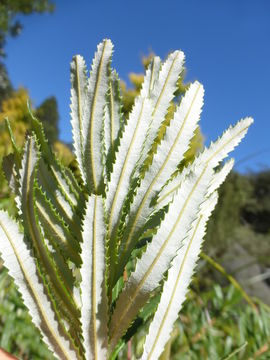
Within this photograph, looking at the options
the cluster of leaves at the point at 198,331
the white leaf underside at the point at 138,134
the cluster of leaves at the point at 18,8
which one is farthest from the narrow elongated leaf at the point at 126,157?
the cluster of leaves at the point at 18,8

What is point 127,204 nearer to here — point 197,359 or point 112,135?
point 112,135

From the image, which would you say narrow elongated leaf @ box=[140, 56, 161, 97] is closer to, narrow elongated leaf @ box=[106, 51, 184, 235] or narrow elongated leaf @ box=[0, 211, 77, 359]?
narrow elongated leaf @ box=[106, 51, 184, 235]

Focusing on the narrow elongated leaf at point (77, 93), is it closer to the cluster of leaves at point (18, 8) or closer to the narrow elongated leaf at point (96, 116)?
the narrow elongated leaf at point (96, 116)

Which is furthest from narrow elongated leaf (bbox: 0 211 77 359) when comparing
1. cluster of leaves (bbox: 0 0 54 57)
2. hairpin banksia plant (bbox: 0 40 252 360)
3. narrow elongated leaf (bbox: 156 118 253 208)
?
cluster of leaves (bbox: 0 0 54 57)

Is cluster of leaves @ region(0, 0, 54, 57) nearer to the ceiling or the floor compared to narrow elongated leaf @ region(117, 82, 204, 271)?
nearer to the ceiling

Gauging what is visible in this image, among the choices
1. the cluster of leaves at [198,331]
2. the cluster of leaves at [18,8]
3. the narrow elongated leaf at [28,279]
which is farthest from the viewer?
the cluster of leaves at [18,8]

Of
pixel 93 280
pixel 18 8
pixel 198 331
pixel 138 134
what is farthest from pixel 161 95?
pixel 18 8

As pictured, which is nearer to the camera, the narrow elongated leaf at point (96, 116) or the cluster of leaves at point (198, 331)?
the narrow elongated leaf at point (96, 116)

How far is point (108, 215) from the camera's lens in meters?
0.30

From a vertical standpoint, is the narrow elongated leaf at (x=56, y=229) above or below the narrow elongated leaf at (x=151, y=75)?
Result: below

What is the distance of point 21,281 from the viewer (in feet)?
0.88

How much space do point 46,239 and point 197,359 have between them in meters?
0.39

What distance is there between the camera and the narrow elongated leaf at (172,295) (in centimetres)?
28

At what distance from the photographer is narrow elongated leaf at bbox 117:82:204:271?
0.30 m
